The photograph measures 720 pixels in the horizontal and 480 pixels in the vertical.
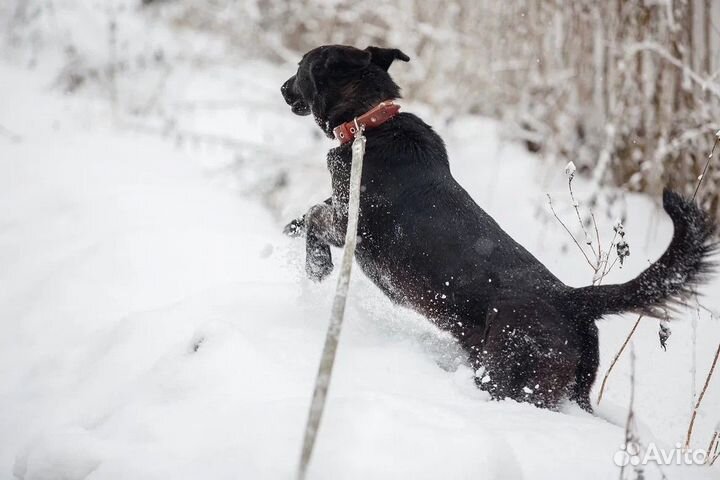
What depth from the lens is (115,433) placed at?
192 cm

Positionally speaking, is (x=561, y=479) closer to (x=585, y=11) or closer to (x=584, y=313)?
(x=584, y=313)

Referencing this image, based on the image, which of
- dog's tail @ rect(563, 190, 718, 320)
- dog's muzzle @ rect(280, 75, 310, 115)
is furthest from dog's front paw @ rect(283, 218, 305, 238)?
dog's tail @ rect(563, 190, 718, 320)

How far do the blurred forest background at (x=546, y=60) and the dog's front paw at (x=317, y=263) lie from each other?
8.78ft

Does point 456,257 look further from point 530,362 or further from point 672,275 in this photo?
point 672,275

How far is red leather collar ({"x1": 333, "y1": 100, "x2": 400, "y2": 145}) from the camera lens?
2.92 meters

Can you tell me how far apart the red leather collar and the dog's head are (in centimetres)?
16

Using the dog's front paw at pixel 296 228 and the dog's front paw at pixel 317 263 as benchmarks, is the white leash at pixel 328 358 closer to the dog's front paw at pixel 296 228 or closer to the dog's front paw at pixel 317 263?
the dog's front paw at pixel 317 263

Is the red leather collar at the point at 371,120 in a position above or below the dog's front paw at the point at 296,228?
above

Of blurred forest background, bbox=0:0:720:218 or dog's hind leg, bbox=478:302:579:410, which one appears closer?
dog's hind leg, bbox=478:302:579:410

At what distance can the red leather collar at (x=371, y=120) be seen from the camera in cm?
292

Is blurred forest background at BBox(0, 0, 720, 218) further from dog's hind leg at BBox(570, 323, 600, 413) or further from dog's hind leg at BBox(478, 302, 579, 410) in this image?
dog's hind leg at BBox(478, 302, 579, 410)

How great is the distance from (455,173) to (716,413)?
11.5 ft

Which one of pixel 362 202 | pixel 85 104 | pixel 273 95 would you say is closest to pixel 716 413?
pixel 362 202

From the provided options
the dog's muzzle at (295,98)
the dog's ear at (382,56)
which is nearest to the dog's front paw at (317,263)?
the dog's muzzle at (295,98)
